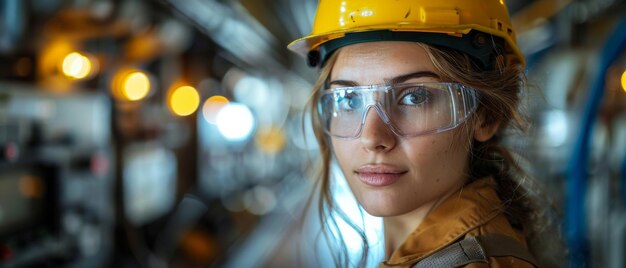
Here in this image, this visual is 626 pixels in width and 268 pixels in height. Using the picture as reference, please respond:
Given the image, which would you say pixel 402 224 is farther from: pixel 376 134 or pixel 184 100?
pixel 184 100

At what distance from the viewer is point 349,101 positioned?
4.83ft

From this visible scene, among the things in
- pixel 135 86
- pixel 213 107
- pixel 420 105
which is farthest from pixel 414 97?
pixel 213 107

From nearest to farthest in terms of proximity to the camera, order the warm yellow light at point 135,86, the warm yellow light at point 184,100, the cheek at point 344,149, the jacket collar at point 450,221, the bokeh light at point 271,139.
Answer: the jacket collar at point 450,221, the cheek at point 344,149, the warm yellow light at point 135,86, the warm yellow light at point 184,100, the bokeh light at point 271,139

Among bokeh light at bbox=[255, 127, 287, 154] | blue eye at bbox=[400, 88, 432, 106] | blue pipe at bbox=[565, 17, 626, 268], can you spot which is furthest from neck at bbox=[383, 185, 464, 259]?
bokeh light at bbox=[255, 127, 287, 154]

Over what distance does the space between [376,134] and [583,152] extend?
2.10 metres

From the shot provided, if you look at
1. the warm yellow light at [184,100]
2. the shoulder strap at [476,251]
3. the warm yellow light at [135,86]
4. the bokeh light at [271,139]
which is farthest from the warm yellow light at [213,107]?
the shoulder strap at [476,251]

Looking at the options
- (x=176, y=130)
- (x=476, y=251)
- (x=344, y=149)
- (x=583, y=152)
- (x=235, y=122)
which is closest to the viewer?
(x=476, y=251)

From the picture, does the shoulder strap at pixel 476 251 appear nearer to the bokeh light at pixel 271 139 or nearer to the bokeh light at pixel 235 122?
the bokeh light at pixel 235 122

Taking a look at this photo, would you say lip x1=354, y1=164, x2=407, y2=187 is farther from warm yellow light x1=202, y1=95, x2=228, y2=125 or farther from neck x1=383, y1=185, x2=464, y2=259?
warm yellow light x1=202, y1=95, x2=228, y2=125

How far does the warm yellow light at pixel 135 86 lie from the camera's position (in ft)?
19.8

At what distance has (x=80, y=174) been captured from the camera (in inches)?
210

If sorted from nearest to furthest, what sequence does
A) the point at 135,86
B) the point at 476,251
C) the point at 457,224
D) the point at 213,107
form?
the point at 476,251, the point at 457,224, the point at 135,86, the point at 213,107

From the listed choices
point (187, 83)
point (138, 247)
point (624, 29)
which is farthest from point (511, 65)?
point (187, 83)

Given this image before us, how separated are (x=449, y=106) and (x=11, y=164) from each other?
399 centimetres
